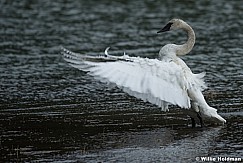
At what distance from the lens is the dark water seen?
10.5 m

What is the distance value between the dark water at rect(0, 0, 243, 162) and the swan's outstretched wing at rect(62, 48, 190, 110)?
2.12ft

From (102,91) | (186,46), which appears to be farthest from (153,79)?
(102,91)

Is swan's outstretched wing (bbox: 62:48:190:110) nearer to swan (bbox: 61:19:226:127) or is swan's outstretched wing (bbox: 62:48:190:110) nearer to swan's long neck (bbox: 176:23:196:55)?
swan (bbox: 61:19:226:127)

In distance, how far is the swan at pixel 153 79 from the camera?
1090 centimetres

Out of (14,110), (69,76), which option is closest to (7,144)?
(14,110)

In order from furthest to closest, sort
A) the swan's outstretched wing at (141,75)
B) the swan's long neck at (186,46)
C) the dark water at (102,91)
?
the swan's long neck at (186,46) < the swan's outstretched wing at (141,75) < the dark water at (102,91)

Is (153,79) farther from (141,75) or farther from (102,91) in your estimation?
(102,91)

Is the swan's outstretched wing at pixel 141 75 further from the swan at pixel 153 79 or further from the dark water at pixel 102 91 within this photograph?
the dark water at pixel 102 91

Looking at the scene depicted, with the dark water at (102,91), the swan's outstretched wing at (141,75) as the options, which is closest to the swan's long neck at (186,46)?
the swan's outstretched wing at (141,75)

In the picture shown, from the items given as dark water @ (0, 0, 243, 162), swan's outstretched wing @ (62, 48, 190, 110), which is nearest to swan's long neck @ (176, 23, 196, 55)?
swan's outstretched wing @ (62, 48, 190, 110)

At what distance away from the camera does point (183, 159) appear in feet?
31.7

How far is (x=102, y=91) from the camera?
1512 centimetres

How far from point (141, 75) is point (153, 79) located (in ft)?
0.73

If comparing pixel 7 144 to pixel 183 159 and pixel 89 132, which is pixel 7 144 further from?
pixel 183 159
